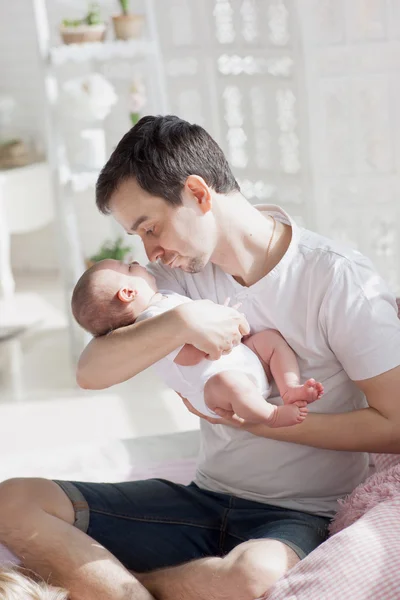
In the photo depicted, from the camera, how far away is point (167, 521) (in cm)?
196

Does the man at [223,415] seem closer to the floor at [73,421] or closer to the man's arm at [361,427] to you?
the man's arm at [361,427]

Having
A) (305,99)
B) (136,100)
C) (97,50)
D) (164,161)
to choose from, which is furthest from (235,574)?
(97,50)

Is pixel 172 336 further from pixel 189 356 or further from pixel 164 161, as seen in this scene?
pixel 164 161

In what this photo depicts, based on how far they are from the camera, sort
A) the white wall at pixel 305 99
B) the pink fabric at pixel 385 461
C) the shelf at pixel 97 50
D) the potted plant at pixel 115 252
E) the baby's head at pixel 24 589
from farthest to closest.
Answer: the potted plant at pixel 115 252, the shelf at pixel 97 50, the white wall at pixel 305 99, the pink fabric at pixel 385 461, the baby's head at pixel 24 589

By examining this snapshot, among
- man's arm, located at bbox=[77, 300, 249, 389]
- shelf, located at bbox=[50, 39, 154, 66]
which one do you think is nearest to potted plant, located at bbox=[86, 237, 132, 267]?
shelf, located at bbox=[50, 39, 154, 66]

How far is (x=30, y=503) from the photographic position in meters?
1.88

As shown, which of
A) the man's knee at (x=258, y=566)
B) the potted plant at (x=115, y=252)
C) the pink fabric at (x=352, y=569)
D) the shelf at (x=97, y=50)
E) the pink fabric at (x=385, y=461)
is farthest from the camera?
the potted plant at (x=115, y=252)

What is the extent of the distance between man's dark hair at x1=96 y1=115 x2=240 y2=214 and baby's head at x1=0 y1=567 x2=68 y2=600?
78 cm

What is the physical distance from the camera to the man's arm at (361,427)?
1.79 metres

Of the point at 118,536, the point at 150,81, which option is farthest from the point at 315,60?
the point at 118,536

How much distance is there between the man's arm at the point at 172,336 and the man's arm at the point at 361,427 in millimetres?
205

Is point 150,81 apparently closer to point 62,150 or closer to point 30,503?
point 62,150

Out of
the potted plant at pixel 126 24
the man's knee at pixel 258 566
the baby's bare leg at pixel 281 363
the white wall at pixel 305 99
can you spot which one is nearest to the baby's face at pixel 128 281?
the baby's bare leg at pixel 281 363

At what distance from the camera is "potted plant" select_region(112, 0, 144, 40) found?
4.10 metres
